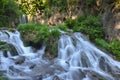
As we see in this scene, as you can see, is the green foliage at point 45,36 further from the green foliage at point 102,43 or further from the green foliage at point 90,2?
the green foliage at point 90,2

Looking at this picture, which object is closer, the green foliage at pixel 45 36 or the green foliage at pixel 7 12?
the green foliage at pixel 45 36

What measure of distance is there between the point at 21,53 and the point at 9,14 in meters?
8.21

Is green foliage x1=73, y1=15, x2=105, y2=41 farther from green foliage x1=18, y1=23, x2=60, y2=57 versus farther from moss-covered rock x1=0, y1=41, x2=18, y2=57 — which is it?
moss-covered rock x1=0, y1=41, x2=18, y2=57

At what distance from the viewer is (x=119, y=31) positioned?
13.4 meters

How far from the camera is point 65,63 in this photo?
35.2ft

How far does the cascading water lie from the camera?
915cm

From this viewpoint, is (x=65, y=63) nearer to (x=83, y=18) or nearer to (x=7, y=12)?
(x=83, y=18)

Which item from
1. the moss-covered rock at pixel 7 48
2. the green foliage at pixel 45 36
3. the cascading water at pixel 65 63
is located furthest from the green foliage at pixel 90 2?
the moss-covered rock at pixel 7 48

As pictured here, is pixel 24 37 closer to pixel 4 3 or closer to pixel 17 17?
pixel 4 3

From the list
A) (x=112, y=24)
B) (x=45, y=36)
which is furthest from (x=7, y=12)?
(x=112, y=24)

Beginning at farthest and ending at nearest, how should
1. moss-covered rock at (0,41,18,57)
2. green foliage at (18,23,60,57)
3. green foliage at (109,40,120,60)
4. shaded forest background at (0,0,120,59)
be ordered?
1. shaded forest background at (0,0,120,59)
2. green foliage at (109,40,120,60)
3. green foliage at (18,23,60,57)
4. moss-covered rock at (0,41,18,57)

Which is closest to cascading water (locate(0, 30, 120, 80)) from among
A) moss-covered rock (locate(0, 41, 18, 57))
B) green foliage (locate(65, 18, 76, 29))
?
moss-covered rock (locate(0, 41, 18, 57))

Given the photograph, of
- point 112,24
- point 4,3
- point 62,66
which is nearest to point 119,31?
point 112,24

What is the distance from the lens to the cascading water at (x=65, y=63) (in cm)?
915
